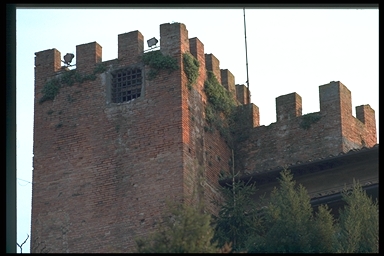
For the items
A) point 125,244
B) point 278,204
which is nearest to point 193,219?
point 278,204

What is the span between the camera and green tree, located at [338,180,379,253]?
2245 cm

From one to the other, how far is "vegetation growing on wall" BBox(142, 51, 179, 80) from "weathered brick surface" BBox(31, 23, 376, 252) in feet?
0.38

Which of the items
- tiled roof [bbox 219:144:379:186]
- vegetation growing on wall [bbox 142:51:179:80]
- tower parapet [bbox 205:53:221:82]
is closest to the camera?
tiled roof [bbox 219:144:379:186]

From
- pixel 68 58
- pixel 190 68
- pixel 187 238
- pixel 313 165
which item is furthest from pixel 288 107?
pixel 187 238

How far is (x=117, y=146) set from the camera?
2683 cm

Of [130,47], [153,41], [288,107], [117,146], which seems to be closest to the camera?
[117,146]

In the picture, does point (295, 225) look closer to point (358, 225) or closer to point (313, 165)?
point (358, 225)

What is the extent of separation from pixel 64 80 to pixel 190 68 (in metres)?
3.03

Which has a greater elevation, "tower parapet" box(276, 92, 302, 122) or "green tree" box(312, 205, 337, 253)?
"tower parapet" box(276, 92, 302, 122)

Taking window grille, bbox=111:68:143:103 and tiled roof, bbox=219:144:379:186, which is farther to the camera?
window grille, bbox=111:68:143:103

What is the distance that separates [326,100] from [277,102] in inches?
50.2

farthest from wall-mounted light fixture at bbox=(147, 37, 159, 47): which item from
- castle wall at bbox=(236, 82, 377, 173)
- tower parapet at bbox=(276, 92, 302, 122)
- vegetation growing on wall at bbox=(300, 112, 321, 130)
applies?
vegetation growing on wall at bbox=(300, 112, 321, 130)

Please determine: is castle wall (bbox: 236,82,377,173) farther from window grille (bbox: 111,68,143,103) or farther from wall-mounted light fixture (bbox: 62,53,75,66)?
wall-mounted light fixture (bbox: 62,53,75,66)
